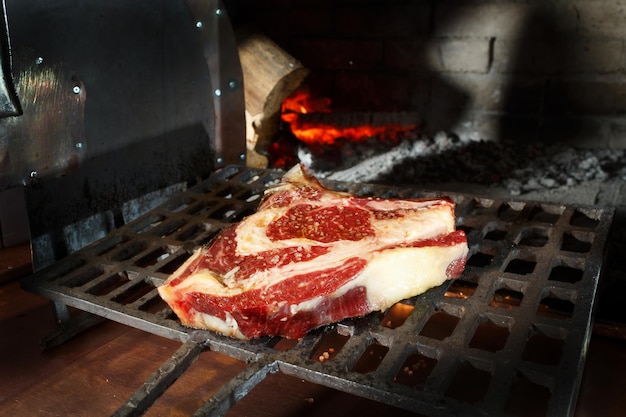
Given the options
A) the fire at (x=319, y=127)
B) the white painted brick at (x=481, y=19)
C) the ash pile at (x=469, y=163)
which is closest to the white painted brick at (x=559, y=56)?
the white painted brick at (x=481, y=19)

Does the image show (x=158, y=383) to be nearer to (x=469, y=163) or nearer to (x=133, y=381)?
(x=133, y=381)

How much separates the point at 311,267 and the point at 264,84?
12.9 ft

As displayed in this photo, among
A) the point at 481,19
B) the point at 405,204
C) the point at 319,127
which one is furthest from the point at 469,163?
the point at 405,204

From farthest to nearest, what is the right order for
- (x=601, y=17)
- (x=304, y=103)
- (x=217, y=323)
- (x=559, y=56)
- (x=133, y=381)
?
1. (x=304, y=103)
2. (x=559, y=56)
3. (x=601, y=17)
4. (x=133, y=381)
5. (x=217, y=323)

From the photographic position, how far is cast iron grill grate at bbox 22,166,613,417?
5.08 feet

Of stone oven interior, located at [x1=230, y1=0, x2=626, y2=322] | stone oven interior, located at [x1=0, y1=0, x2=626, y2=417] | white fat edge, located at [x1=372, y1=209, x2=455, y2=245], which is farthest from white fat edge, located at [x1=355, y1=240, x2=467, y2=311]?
stone oven interior, located at [x1=230, y1=0, x2=626, y2=322]

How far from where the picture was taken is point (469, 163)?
15.9 feet

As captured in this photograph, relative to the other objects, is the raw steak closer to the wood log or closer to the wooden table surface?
the wooden table surface

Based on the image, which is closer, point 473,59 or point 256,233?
point 256,233

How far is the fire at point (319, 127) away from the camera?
5824 millimetres

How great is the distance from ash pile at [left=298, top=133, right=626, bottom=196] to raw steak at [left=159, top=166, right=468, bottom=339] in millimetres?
2454

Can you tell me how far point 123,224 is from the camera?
2895 millimetres

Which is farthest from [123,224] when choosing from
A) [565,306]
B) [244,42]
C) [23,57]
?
[244,42]

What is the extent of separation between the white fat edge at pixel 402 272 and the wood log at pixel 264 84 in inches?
146
